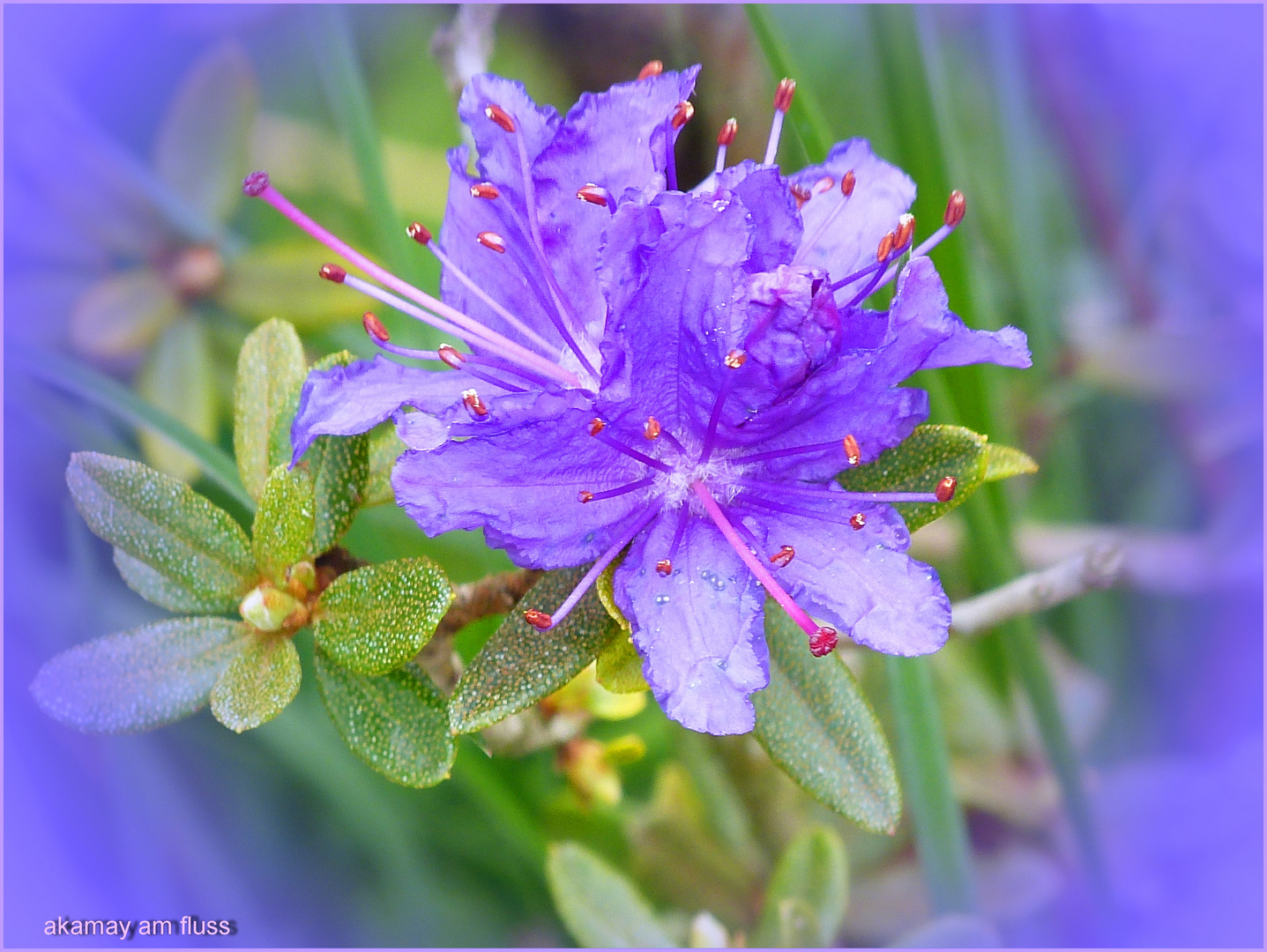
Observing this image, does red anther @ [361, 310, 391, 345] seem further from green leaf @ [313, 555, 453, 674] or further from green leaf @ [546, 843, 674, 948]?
green leaf @ [546, 843, 674, 948]

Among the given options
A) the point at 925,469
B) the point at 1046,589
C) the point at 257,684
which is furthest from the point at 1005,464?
the point at 257,684

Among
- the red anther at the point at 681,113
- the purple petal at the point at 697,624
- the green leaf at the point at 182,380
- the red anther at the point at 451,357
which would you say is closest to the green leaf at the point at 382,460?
the red anther at the point at 451,357

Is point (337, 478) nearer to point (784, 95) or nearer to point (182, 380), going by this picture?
point (784, 95)

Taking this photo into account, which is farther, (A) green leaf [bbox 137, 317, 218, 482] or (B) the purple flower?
(A) green leaf [bbox 137, 317, 218, 482]

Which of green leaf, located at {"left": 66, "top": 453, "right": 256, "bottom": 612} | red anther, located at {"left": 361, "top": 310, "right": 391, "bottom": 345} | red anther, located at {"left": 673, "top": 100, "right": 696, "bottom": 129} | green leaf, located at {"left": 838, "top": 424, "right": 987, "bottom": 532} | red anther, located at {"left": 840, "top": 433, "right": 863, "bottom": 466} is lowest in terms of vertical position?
green leaf, located at {"left": 66, "top": 453, "right": 256, "bottom": 612}

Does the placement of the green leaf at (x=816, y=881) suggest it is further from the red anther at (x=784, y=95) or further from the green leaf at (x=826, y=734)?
the red anther at (x=784, y=95)

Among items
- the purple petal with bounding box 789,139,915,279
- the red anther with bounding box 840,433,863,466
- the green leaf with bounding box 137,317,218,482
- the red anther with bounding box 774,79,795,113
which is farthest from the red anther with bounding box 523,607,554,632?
the green leaf with bounding box 137,317,218,482
